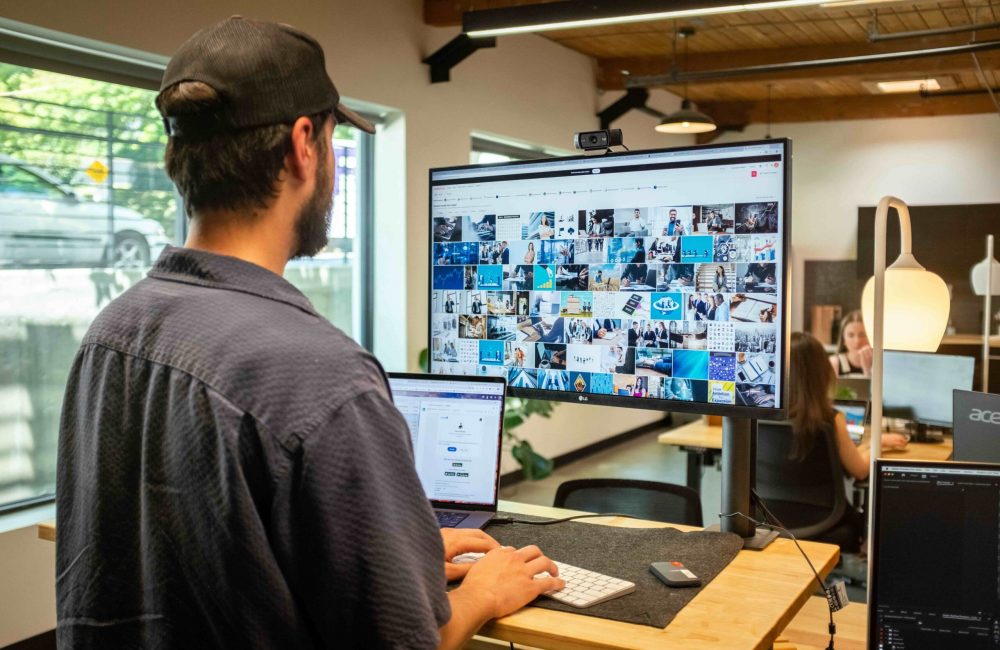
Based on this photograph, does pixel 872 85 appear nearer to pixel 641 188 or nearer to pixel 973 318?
pixel 973 318

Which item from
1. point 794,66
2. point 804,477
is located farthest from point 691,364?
point 794,66

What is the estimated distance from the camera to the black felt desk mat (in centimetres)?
145

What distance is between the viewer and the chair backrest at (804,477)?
12.2ft

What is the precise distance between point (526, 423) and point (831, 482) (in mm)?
3261

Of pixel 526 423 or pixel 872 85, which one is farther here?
pixel 872 85

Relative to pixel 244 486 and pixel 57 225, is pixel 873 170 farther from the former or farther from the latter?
pixel 244 486

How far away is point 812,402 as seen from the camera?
3.65 meters

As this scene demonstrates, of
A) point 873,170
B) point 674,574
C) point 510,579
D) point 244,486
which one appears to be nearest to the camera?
point 244,486

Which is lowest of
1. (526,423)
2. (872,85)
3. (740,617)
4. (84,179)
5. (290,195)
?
(526,423)

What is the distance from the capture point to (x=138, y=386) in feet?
3.23

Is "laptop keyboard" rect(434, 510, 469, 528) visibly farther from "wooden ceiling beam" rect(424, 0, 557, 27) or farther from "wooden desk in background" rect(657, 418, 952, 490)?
"wooden ceiling beam" rect(424, 0, 557, 27)

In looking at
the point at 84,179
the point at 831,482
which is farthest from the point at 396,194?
the point at 831,482

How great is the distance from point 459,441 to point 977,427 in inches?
46.1


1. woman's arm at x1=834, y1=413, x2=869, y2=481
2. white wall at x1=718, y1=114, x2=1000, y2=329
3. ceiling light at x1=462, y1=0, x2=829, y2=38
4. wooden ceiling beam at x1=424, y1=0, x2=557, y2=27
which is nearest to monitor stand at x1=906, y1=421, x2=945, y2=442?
woman's arm at x1=834, y1=413, x2=869, y2=481
